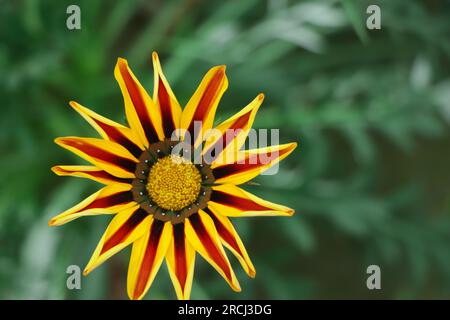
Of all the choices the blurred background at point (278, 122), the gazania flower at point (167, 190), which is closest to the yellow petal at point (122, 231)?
the gazania flower at point (167, 190)

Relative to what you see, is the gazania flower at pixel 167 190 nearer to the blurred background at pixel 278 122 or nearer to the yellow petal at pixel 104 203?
the yellow petal at pixel 104 203

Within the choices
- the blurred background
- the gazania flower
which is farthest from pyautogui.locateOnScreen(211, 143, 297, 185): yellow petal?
the blurred background

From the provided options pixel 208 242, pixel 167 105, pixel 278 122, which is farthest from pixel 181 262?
pixel 278 122

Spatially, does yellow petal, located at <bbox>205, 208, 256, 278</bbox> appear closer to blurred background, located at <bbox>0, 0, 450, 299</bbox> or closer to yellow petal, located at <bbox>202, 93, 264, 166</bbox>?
yellow petal, located at <bbox>202, 93, 264, 166</bbox>

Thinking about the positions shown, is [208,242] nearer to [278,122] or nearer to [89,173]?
[89,173]
